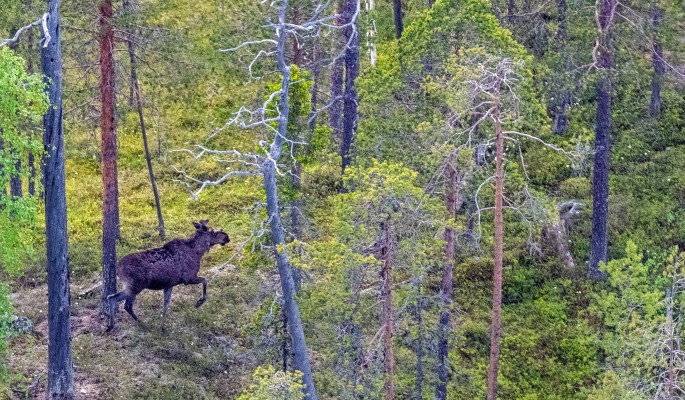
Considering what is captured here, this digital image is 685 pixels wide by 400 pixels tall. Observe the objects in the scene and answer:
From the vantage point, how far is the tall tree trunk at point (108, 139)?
61.3 ft

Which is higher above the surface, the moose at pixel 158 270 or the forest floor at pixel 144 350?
the moose at pixel 158 270

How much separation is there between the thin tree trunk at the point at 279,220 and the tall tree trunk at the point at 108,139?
6473 mm

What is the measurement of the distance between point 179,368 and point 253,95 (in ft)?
62.8

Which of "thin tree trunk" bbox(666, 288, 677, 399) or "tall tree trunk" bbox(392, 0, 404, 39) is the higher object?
"tall tree trunk" bbox(392, 0, 404, 39)

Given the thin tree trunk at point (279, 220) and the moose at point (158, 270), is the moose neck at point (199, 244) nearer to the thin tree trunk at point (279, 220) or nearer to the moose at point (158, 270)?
the moose at point (158, 270)

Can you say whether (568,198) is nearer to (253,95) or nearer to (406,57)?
(406,57)

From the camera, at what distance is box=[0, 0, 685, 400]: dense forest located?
13.4 metres

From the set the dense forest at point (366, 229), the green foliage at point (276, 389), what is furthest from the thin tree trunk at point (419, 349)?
the green foliage at point (276, 389)

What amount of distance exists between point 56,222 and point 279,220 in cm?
436

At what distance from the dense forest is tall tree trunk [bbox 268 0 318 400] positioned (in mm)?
46

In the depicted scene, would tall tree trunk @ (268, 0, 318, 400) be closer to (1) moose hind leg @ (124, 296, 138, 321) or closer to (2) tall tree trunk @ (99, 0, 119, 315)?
(1) moose hind leg @ (124, 296, 138, 321)

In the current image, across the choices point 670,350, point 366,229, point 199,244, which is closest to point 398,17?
point 199,244

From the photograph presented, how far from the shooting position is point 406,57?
16500 millimetres

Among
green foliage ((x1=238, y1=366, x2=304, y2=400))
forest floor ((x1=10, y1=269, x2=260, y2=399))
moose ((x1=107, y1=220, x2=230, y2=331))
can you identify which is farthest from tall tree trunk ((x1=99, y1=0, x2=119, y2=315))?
green foliage ((x1=238, y1=366, x2=304, y2=400))
